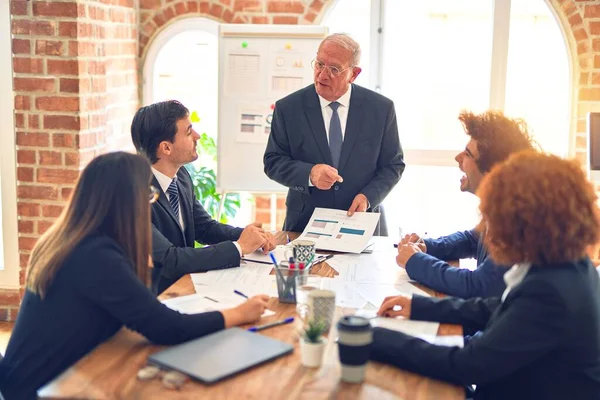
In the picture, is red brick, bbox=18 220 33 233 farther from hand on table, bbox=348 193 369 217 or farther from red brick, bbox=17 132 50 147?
hand on table, bbox=348 193 369 217

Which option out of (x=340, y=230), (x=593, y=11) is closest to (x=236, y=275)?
(x=340, y=230)

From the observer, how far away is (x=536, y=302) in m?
1.62

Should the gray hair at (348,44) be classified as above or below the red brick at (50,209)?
above

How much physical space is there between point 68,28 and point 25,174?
78cm

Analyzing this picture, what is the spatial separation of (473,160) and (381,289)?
479 mm

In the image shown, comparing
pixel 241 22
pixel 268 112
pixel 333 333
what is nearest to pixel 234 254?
pixel 333 333

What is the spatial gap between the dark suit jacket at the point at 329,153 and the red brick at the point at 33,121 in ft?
4.35

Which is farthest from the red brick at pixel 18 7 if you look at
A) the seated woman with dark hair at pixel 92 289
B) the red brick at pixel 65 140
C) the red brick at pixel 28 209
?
the seated woman with dark hair at pixel 92 289

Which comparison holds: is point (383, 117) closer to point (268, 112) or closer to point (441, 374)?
point (268, 112)

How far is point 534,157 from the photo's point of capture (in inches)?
67.3

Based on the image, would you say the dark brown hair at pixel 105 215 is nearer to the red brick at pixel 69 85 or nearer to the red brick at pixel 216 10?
the red brick at pixel 69 85

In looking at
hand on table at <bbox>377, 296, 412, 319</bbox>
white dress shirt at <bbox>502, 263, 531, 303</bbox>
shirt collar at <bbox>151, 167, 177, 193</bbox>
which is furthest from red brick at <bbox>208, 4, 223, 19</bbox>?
white dress shirt at <bbox>502, 263, 531, 303</bbox>

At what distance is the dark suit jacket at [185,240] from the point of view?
7.96 ft

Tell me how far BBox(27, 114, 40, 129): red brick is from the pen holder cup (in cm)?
222
